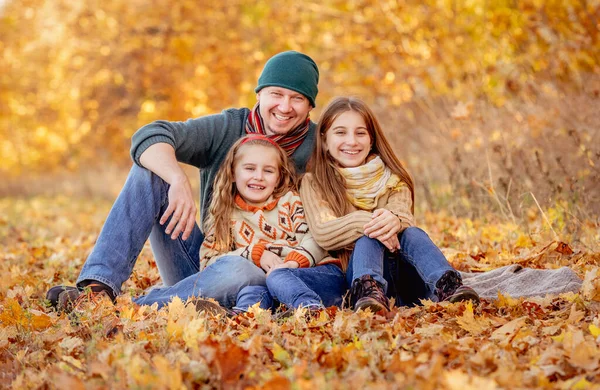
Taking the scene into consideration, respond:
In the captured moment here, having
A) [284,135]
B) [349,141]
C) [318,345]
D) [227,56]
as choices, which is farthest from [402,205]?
[227,56]

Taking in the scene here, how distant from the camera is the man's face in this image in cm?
415

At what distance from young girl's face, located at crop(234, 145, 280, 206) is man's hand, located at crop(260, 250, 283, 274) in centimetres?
35

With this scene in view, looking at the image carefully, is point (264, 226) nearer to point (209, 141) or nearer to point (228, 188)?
point (228, 188)

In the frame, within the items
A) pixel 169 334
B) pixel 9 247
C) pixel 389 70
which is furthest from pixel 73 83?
pixel 169 334

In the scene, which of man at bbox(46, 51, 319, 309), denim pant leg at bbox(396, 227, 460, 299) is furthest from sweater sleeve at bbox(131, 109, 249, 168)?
denim pant leg at bbox(396, 227, 460, 299)

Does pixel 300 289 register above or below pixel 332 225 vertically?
below

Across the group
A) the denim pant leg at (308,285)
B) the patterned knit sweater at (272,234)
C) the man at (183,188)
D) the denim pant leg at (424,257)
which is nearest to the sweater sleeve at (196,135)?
the man at (183,188)

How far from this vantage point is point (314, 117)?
10961 millimetres

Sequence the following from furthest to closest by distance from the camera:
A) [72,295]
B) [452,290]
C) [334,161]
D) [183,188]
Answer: [334,161], [183,188], [72,295], [452,290]

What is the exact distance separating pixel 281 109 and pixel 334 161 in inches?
16.8

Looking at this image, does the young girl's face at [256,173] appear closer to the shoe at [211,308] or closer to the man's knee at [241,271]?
the man's knee at [241,271]

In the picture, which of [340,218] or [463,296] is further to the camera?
[340,218]

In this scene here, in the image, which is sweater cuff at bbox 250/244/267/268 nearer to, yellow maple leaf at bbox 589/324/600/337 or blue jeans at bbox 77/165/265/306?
blue jeans at bbox 77/165/265/306

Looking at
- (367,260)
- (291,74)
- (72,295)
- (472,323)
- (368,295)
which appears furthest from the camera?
(291,74)
